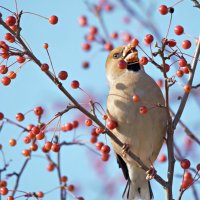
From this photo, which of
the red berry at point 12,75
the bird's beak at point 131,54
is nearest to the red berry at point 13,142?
the red berry at point 12,75

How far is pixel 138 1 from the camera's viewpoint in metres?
4.33

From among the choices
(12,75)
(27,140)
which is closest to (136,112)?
(27,140)

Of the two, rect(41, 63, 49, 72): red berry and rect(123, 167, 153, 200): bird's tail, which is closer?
rect(41, 63, 49, 72): red berry

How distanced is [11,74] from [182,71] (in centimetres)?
107

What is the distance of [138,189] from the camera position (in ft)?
14.3

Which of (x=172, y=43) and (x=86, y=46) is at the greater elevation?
(x=86, y=46)

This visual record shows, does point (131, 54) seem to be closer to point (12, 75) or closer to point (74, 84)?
point (74, 84)

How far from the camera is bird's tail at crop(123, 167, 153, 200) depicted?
4.30 meters

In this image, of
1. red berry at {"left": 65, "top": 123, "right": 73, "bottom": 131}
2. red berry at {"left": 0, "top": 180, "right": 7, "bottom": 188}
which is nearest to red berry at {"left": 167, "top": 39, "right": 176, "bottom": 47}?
red berry at {"left": 65, "top": 123, "right": 73, "bottom": 131}

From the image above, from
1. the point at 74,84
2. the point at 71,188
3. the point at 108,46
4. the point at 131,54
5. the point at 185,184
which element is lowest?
the point at 185,184

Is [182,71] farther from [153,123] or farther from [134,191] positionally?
[134,191]

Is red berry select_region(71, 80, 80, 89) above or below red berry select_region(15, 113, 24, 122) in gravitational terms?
below

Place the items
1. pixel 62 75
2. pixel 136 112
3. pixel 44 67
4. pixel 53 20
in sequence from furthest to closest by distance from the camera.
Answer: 1. pixel 136 112
2. pixel 53 20
3. pixel 62 75
4. pixel 44 67

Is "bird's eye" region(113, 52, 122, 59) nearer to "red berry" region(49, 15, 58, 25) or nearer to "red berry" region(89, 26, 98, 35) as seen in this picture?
"red berry" region(89, 26, 98, 35)
